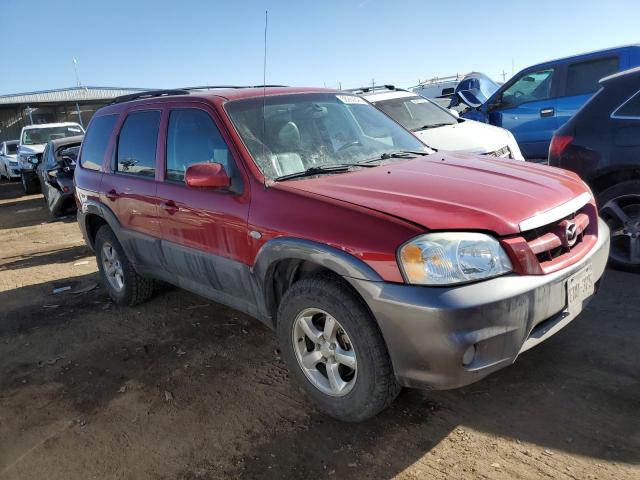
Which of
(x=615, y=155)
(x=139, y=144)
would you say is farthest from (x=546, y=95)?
(x=139, y=144)

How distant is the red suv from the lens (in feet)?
7.82

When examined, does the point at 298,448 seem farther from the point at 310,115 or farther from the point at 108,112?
the point at 108,112

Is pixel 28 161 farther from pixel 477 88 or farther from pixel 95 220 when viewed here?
pixel 477 88

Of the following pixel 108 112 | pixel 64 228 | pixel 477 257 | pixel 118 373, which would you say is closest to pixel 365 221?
pixel 477 257

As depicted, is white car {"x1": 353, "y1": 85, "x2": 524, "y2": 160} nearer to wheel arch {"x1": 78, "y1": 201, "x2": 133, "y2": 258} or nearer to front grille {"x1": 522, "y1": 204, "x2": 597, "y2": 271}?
wheel arch {"x1": 78, "y1": 201, "x2": 133, "y2": 258}

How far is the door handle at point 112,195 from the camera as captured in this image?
14.9 feet

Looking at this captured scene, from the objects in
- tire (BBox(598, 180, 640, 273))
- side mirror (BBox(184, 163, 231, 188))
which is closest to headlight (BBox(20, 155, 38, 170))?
side mirror (BBox(184, 163, 231, 188))

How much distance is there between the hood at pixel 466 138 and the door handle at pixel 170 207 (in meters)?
3.59

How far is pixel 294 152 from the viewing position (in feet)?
11.1

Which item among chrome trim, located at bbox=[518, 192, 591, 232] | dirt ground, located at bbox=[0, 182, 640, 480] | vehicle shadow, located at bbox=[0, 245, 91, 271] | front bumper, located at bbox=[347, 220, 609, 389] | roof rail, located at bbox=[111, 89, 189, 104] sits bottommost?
vehicle shadow, located at bbox=[0, 245, 91, 271]

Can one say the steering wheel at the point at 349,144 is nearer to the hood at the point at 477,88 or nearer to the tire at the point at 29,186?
the hood at the point at 477,88

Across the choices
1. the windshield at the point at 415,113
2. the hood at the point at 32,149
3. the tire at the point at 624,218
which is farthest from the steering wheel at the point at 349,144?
the hood at the point at 32,149

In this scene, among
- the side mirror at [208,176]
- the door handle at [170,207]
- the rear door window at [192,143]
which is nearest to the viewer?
the side mirror at [208,176]

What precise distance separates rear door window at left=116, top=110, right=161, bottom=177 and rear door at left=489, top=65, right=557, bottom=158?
18.8 feet
